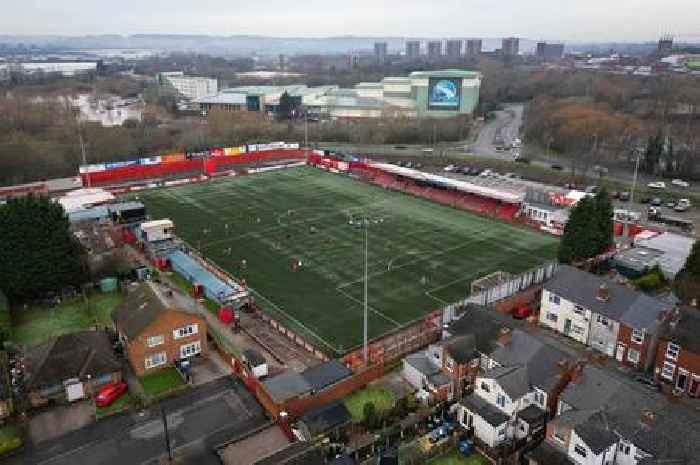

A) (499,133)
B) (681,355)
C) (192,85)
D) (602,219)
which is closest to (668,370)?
(681,355)

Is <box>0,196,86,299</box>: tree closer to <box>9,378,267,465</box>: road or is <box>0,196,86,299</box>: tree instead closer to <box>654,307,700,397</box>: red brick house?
<box>9,378,267,465</box>: road

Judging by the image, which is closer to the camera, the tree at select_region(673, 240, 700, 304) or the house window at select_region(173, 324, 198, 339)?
the house window at select_region(173, 324, 198, 339)

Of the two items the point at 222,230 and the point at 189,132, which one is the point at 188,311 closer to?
the point at 222,230

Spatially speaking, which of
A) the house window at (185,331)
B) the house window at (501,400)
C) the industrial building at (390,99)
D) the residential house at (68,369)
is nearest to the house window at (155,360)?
the house window at (185,331)

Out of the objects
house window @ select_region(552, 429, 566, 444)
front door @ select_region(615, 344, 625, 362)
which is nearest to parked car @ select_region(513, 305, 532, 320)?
front door @ select_region(615, 344, 625, 362)

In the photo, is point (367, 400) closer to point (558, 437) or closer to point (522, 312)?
point (558, 437)

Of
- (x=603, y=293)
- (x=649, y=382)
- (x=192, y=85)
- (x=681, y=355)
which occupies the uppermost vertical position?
(x=192, y=85)

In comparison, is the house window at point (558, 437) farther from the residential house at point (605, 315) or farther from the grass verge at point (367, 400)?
the residential house at point (605, 315)
